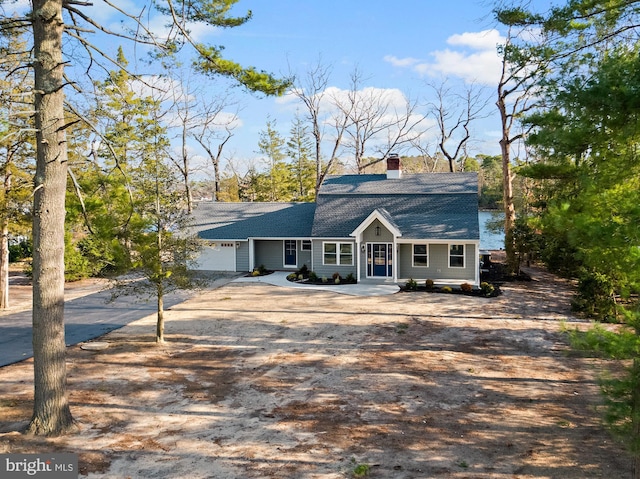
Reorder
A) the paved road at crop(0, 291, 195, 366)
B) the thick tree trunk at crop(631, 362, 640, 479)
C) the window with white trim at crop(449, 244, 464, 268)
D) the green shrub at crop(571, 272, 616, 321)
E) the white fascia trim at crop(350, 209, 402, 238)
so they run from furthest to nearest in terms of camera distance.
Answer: the white fascia trim at crop(350, 209, 402, 238)
the window with white trim at crop(449, 244, 464, 268)
the green shrub at crop(571, 272, 616, 321)
the paved road at crop(0, 291, 195, 366)
the thick tree trunk at crop(631, 362, 640, 479)

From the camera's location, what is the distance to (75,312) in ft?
59.0

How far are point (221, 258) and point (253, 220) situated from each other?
118 inches

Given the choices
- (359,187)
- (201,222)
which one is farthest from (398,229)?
(201,222)

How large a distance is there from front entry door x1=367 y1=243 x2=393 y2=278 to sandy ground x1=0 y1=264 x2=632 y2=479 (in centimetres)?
712

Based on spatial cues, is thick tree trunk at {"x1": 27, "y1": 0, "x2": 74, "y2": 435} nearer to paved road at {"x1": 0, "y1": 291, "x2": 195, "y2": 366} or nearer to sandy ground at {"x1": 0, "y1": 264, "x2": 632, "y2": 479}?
sandy ground at {"x1": 0, "y1": 264, "x2": 632, "y2": 479}

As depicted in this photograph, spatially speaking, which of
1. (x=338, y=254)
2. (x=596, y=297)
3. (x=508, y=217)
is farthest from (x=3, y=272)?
(x=508, y=217)

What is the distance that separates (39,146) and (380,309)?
1268 centimetres

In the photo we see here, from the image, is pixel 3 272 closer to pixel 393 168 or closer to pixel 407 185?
pixel 407 185

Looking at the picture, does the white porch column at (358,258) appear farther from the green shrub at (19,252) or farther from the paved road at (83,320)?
the green shrub at (19,252)

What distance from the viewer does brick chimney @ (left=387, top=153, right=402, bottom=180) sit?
28328mm

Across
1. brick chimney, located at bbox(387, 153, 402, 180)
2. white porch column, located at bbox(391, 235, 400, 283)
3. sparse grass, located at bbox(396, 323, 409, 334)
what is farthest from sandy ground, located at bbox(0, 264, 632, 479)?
brick chimney, located at bbox(387, 153, 402, 180)

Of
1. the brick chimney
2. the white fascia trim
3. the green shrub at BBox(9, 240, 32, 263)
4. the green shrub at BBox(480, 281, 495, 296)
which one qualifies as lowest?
the green shrub at BBox(480, 281, 495, 296)

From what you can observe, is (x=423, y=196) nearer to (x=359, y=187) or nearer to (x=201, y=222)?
(x=359, y=187)

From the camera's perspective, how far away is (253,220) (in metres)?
29.0
